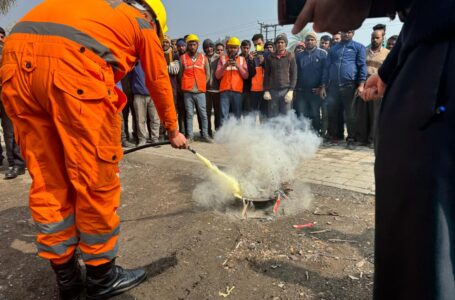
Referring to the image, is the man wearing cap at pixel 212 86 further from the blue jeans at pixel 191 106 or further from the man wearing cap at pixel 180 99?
the man wearing cap at pixel 180 99

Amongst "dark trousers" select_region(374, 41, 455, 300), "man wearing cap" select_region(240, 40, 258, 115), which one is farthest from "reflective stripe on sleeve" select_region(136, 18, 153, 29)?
"man wearing cap" select_region(240, 40, 258, 115)

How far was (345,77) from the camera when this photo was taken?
7043mm

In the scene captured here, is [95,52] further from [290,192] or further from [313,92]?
[313,92]

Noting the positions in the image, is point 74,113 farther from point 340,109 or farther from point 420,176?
point 340,109

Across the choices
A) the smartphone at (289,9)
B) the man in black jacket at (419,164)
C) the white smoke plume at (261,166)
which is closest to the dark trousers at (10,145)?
the white smoke plume at (261,166)

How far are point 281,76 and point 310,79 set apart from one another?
2.38ft

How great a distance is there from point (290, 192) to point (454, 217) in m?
3.44

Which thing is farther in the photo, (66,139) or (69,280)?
(69,280)

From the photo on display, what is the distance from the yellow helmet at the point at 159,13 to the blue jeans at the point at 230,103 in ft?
18.4

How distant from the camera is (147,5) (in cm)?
245

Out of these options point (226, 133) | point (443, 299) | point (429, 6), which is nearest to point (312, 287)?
point (443, 299)

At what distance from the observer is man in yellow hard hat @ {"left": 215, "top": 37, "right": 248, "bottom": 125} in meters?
8.10

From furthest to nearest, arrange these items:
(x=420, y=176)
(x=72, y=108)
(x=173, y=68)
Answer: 1. (x=173, y=68)
2. (x=72, y=108)
3. (x=420, y=176)

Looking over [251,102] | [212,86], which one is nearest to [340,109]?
[251,102]
